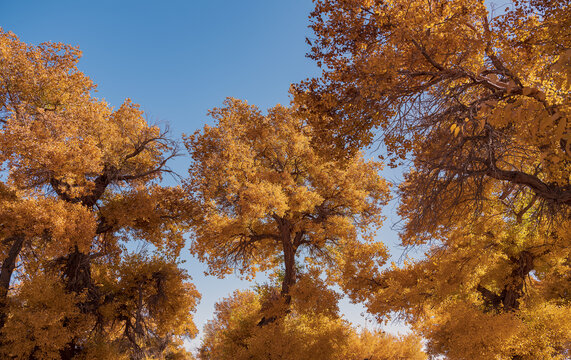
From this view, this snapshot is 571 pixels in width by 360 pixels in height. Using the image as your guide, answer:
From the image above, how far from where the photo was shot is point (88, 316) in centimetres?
1273

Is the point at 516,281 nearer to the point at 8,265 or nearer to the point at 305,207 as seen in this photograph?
the point at 305,207

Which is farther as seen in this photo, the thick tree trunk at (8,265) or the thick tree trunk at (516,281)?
the thick tree trunk at (516,281)

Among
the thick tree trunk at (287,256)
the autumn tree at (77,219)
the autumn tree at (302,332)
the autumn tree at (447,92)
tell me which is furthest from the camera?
the thick tree trunk at (287,256)

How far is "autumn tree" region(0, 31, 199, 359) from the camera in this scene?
11.4 meters

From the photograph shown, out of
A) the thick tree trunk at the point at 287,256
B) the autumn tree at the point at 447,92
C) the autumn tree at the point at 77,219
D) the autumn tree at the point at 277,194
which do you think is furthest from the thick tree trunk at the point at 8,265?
the autumn tree at the point at 447,92

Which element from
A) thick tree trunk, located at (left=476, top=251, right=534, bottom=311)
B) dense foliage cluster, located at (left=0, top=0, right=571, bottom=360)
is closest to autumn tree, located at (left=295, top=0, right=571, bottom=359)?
dense foliage cluster, located at (left=0, top=0, right=571, bottom=360)

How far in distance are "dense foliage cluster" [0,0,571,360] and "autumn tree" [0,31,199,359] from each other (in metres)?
A: 0.07

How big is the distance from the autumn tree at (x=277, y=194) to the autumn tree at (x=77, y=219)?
180 centimetres

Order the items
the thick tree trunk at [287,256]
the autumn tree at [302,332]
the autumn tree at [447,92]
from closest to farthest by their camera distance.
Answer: the autumn tree at [447,92]
the autumn tree at [302,332]
the thick tree trunk at [287,256]

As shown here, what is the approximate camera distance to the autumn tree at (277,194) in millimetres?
14852

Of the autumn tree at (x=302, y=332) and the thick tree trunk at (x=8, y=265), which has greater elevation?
the thick tree trunk at (x=8, y=265)

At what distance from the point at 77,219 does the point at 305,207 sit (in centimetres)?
837

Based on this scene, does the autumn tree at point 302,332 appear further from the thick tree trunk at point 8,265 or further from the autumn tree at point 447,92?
the thick tree trunk at point 8,265

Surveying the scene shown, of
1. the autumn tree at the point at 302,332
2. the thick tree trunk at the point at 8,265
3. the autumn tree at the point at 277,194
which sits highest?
the autumn tree at the point at 277,194
